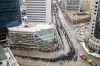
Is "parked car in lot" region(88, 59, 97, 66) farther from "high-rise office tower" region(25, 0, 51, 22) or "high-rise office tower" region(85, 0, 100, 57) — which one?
"high-rise office tower" region(25, 0, 51, 22)

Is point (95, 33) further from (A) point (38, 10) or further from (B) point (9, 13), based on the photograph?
(B) point (9, 13)

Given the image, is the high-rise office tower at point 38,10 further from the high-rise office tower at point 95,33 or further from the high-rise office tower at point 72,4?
the high-rise office tower at point 72,4

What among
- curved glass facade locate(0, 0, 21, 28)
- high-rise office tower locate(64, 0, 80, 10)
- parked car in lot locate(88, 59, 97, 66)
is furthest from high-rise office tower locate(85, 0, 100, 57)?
high-rise office tower locate(64, 0, 80, 10)

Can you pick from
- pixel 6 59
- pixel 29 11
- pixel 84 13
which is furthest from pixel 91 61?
pixel 84 13

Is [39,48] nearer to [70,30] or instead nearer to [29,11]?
[29,11]

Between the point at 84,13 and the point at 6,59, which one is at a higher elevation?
the point at 84,13

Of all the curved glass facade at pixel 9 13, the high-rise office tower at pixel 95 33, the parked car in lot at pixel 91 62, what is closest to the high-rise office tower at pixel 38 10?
the curved glass facade at pixel 9 13

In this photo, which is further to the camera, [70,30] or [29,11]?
[70,30]
